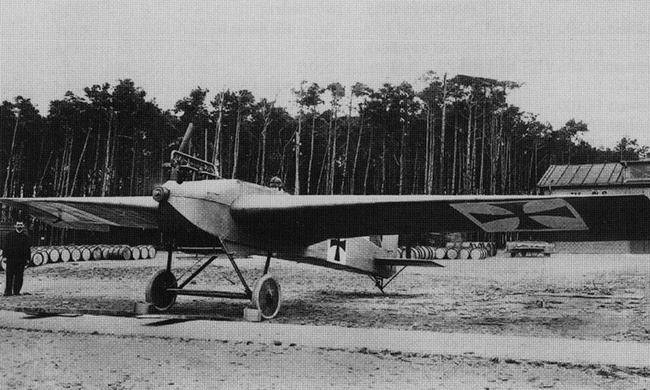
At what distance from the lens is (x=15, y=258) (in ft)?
44.5

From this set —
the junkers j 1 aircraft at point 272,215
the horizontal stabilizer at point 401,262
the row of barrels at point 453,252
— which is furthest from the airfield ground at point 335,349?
the row of barrels at point 453,252

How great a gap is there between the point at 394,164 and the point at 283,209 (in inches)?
1973

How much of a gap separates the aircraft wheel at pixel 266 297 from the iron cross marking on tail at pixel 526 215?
3.49m

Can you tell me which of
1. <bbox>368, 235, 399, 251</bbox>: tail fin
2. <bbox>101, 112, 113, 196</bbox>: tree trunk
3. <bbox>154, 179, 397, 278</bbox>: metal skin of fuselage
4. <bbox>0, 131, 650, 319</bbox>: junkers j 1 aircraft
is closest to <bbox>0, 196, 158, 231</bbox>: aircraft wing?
<bbox>0, 131, 650, 319</bbox>: junkers j 1 aircraft

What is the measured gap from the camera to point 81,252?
102 ft

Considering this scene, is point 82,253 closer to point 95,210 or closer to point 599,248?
point 95,210

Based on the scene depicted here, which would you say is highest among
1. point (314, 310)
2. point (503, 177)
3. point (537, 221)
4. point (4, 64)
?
point (503, 177)

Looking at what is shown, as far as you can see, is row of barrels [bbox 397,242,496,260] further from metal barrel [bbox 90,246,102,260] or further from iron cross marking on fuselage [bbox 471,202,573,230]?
iron cross marking on fuselage [bbox 471,202,573,230]

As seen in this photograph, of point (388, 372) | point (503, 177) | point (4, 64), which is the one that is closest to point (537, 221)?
point (388, 372)

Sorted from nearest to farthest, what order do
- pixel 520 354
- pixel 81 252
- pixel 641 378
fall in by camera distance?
pixel 641 378 < pixel 520 354 < pixel 81 252

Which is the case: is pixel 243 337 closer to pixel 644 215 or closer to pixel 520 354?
pixel 520 354

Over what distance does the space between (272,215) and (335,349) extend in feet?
12.5

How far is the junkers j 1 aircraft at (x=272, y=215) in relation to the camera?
834 cm

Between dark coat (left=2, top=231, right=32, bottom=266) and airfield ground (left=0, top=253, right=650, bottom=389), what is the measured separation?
0.94 metres
